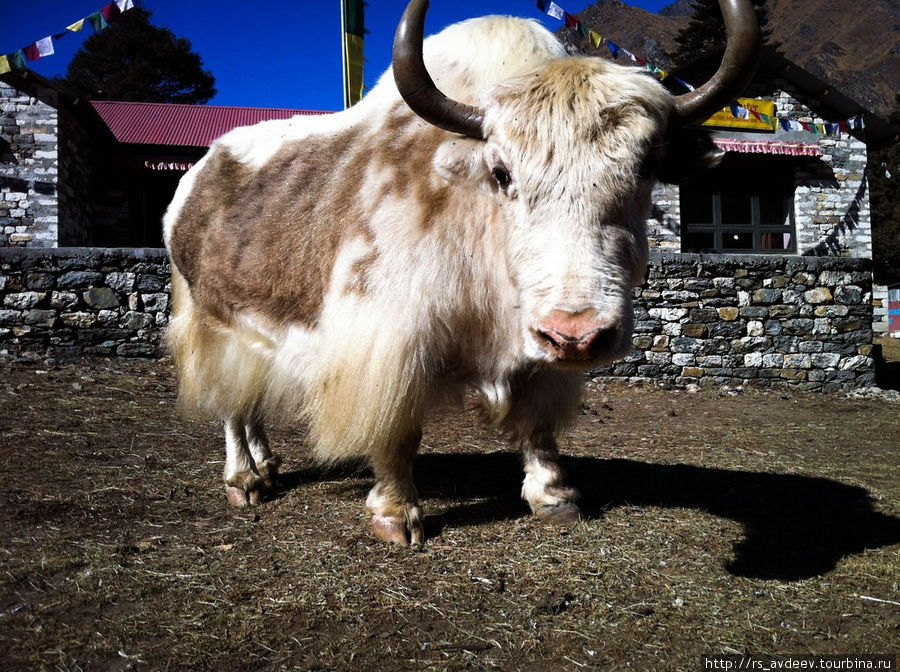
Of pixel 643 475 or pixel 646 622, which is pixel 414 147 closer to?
pixel 646 622

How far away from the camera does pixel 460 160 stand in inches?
87.6

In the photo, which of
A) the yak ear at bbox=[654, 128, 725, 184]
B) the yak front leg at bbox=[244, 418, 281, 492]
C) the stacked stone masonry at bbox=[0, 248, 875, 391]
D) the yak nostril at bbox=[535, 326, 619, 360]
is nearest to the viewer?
the yak nostril at bbox=[535, 326, 619, 360]

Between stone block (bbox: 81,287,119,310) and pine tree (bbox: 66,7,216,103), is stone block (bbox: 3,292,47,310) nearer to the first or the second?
stone block (bbox: 81,287,119,310)

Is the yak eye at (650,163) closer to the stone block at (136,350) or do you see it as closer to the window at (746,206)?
the stone block at (136,350)

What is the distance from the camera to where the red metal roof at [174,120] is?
41.5 feet

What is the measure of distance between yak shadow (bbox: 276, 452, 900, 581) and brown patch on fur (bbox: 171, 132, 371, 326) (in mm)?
990

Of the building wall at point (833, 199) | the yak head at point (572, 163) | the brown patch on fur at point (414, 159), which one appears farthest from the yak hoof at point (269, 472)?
the building wall at point (833, 199)

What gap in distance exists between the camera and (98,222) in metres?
12.6

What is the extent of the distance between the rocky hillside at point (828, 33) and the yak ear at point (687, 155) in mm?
96945

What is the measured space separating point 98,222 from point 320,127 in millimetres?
11398

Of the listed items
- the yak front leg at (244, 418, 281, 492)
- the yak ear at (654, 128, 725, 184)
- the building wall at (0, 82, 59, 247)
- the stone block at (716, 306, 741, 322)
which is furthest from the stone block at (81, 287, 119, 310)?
the stone block at (716, 306, 741, 322)

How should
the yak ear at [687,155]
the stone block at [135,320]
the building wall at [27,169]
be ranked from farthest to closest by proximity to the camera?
the building wall at [27,169] < the stone block at [135,320] < the yak ear at [687,155]

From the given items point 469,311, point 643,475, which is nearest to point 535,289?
point 469,311

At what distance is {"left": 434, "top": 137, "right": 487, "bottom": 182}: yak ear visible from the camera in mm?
2188
